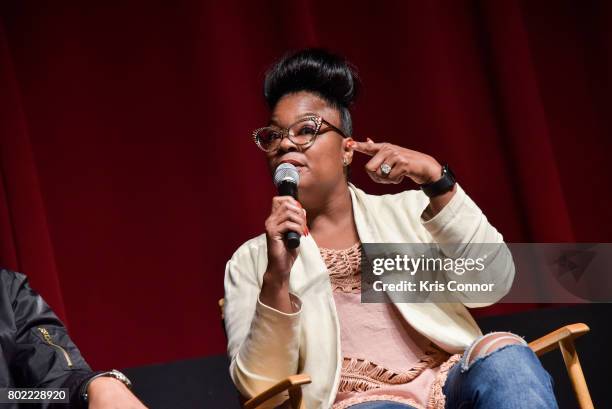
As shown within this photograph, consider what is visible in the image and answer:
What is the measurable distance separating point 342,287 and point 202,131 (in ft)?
2.79

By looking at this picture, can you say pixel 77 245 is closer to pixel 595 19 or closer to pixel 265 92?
pixel 265 92

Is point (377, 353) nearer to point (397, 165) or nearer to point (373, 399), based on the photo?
point (373, 399)

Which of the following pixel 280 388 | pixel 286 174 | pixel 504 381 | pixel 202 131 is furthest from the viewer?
pixel 202 131

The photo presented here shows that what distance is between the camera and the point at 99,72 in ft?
8.30

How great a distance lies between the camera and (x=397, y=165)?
71.6 inches

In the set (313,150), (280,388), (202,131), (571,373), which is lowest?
(571,373)

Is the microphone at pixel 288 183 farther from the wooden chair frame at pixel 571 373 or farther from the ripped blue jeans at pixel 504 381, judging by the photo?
the ripped blue jeans at pixel 504 381

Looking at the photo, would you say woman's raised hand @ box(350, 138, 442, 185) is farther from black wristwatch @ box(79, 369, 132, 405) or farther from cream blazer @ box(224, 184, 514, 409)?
black wristwatch @ box(79, 369, 132, 405)

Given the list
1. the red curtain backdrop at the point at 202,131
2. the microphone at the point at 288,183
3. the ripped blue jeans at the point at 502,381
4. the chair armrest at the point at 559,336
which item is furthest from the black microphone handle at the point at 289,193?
the red curtain backdrop at the point at 202,131

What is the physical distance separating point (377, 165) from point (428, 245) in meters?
0.26

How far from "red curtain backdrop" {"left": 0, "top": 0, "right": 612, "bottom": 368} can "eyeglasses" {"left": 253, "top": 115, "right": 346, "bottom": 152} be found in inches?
23.4

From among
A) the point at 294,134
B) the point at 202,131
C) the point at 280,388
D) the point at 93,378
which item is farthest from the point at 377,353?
the point at 202,131

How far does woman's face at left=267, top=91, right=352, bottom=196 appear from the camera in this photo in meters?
1.93

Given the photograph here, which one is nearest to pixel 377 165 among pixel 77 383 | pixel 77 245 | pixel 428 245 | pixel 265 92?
pixel 428 245
